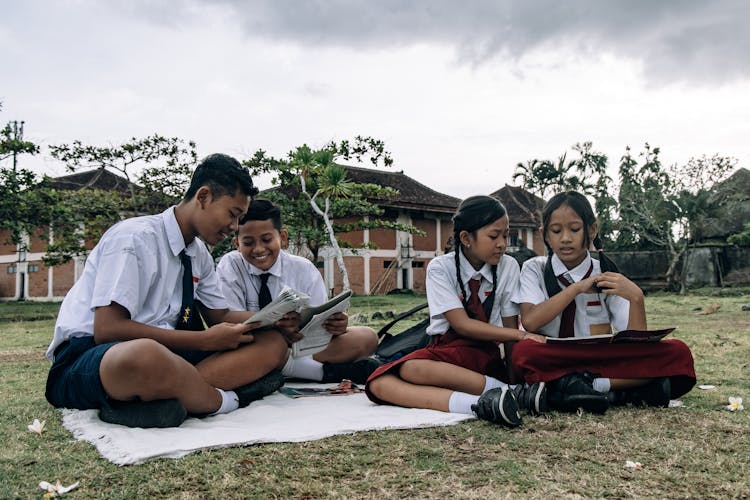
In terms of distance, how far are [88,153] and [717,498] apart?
56.9 ft

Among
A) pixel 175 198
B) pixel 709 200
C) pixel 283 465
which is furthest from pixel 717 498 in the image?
pixel 709 200

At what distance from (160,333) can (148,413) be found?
0.33 meters

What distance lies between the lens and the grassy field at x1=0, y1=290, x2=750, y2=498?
5.80 feet

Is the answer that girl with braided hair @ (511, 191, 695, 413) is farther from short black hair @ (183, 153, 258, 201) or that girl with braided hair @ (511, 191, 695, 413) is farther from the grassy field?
Result: short black hair @ (183, 153, 258, 201)

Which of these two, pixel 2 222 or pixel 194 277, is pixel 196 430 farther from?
pixel 2 222

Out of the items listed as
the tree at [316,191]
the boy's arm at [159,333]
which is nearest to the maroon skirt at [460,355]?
the boy's arm at [159,333]

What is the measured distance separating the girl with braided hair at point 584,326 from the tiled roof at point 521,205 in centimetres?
2489

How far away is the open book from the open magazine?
104cm

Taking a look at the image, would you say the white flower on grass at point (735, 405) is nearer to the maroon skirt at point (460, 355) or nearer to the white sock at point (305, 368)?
the maroon skirt at point (460, 355)

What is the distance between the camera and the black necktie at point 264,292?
364 centimetres

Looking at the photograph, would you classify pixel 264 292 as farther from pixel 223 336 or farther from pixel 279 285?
pixel 223 336

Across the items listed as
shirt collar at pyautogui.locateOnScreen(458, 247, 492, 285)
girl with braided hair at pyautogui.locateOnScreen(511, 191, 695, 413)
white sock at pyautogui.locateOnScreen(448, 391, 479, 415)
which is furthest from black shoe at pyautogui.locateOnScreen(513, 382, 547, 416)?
shirt collar at pyautogui.locateOnScreen(458, 247, 492, 285)

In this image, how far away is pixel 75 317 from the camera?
2.68m

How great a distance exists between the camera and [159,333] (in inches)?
102
